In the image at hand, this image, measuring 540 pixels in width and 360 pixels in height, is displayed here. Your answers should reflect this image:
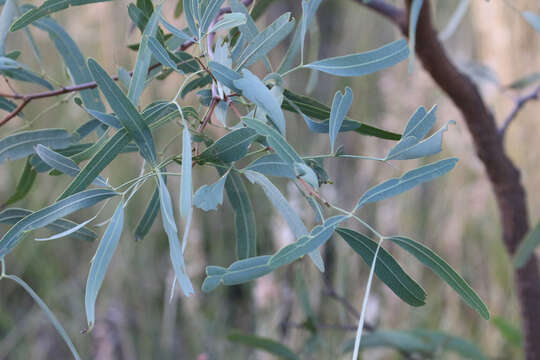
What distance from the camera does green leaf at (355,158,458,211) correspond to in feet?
0.74

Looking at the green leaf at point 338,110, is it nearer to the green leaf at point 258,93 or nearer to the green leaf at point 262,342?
the green leaf at point 258,93

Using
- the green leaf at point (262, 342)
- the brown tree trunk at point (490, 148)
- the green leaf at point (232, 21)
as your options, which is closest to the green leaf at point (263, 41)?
the green leaf at point (232, 21)

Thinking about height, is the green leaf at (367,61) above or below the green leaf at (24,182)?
above

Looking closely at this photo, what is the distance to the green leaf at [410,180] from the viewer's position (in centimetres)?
22

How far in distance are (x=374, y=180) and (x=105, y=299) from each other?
695 millimetres

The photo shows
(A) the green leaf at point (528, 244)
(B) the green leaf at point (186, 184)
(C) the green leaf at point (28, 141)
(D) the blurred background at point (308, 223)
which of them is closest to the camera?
(B) the green leaf at point (186, 184)

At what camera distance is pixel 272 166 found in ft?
0.79

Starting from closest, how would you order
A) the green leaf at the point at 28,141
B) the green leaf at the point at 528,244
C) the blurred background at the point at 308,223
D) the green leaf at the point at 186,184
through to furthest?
the green leaf at the point at 186,184 → the green leaf at the point at 28,141 → the green leaf at the point at 528,244 → the blurred background at the point at 308,223

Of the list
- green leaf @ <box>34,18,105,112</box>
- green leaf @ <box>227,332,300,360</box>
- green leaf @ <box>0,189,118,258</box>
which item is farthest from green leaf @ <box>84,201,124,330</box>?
green leaf @ <box>227,332,300,360</box>

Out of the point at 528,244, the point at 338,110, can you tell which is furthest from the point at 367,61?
the point at 528,244

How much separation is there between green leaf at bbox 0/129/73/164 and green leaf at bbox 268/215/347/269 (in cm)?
16

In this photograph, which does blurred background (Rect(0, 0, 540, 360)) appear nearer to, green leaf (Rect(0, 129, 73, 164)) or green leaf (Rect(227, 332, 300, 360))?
green leaf (Rect(227, 332, 300, 360))

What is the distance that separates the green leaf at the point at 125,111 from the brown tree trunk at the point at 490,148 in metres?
0.31

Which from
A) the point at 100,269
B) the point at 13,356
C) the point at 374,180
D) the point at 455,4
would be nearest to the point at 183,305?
the point at 13,356
